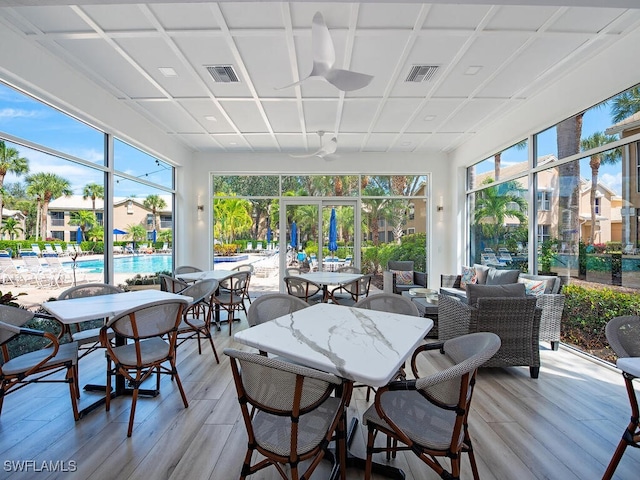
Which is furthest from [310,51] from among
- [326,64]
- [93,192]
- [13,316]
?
[13,316]

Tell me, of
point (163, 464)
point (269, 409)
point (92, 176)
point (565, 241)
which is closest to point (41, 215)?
point (92, 176)

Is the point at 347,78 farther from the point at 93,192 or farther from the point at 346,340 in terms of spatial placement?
the point at 93,192

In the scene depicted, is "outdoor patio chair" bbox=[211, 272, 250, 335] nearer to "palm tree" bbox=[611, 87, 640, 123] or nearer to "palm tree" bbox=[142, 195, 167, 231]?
"palm tree" bbox=[142, 195, 167, 231]

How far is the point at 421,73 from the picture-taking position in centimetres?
399

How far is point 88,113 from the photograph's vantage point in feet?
13.6

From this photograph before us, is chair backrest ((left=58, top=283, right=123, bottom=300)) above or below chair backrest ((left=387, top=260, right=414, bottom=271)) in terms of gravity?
above

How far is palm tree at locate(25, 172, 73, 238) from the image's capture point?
3.56 m

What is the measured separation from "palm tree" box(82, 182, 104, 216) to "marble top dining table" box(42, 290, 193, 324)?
2013 millimetres

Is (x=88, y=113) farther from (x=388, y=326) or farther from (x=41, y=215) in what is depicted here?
(x=388, y=326)

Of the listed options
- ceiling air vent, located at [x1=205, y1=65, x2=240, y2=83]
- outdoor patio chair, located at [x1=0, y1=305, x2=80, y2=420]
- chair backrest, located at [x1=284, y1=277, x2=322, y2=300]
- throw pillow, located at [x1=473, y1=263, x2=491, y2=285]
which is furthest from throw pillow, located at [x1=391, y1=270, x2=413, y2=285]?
outdoor patio chair, located at [x1=0, y1=305, x2=80, y2=420]

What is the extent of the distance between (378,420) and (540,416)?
1743 millimetres

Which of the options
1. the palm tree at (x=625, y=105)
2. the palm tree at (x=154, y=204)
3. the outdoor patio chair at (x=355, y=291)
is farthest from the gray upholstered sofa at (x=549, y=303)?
the palm tree at (x=154, y=204)

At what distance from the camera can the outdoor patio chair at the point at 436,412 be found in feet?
4.49

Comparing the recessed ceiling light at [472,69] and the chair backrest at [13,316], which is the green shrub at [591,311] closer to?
the recessed ceiling light at [472,69]
